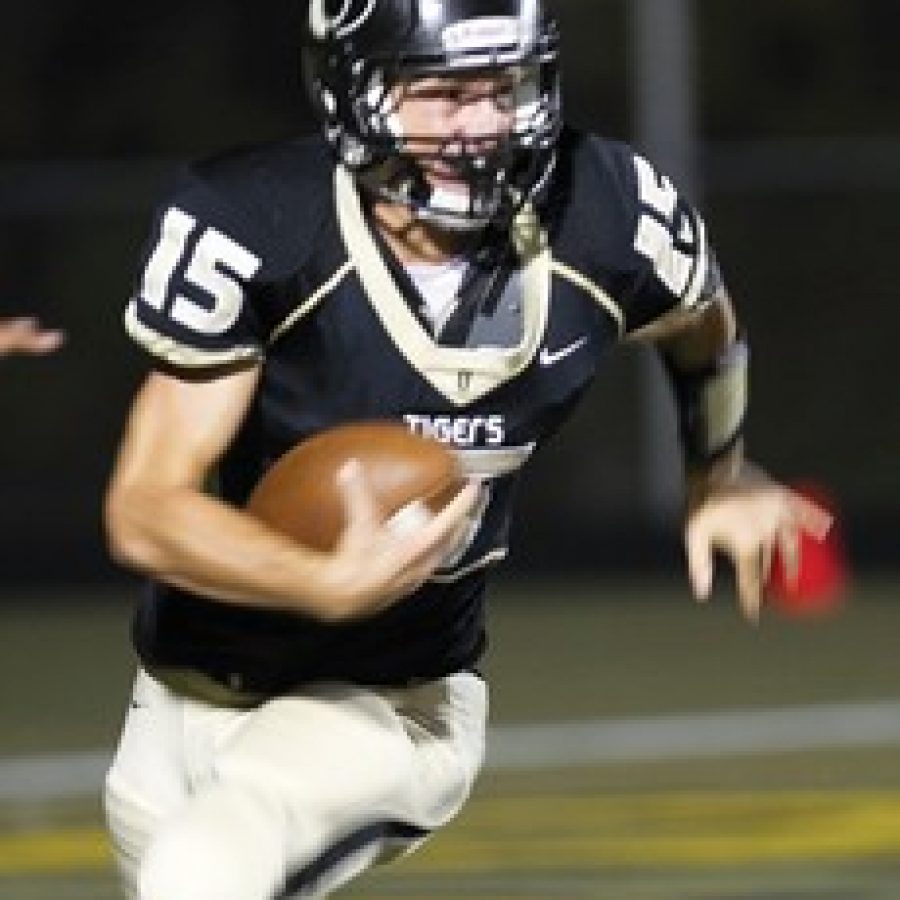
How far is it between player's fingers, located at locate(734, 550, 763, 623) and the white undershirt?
0.51 meters

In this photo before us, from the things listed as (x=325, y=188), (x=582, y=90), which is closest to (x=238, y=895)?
(x=325, y=188)

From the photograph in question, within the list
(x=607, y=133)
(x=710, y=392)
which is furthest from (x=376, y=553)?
(x=607, y=133)

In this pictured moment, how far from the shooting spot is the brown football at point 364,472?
5.05 meters

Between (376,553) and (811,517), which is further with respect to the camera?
(811,517)

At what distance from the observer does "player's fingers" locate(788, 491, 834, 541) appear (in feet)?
17.9

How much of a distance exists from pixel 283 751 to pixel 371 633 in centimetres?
32

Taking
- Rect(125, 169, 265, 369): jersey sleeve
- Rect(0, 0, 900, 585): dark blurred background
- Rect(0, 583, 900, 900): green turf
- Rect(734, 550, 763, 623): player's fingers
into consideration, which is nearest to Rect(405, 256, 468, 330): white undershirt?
Rect(125, 169, 265, 369): jersey sleeve

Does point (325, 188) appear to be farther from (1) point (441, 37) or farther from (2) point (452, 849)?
(2) point (452, 849)

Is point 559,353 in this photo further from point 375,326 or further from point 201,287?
point 201,287

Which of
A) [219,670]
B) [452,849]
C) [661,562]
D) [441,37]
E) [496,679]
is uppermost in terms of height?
[441,37]

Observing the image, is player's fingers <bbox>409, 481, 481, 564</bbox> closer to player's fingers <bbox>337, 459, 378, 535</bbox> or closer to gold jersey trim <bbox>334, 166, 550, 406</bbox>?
player's fingers <bbox>337, 459, 378, 535</bbox>

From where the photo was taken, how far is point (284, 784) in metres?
5.18

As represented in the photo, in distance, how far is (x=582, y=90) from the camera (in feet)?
47.0

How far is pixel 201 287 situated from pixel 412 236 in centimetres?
32
